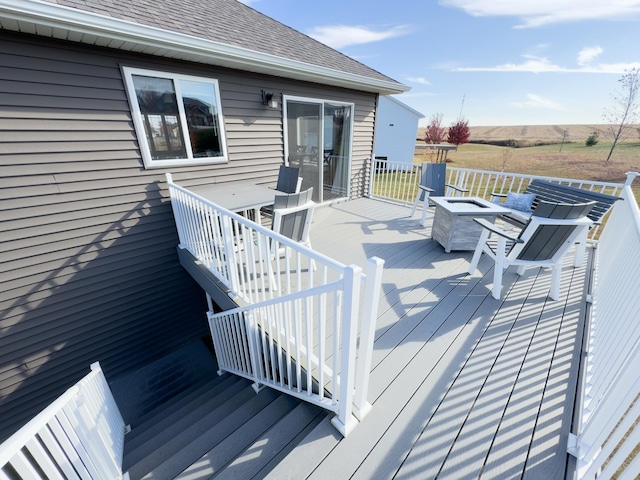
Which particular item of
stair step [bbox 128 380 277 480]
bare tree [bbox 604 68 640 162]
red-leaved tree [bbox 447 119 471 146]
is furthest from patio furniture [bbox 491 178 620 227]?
red-leaved tree [bbox 447 119 471 146]

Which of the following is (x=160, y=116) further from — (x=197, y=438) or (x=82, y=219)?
(x=197, y=438)

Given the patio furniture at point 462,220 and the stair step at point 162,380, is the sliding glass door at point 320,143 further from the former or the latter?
the stair step at point 162,380

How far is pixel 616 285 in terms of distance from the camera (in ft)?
6.17

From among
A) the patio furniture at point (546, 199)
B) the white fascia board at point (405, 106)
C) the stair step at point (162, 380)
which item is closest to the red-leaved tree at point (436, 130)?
the white fascia board at point (405, 106)

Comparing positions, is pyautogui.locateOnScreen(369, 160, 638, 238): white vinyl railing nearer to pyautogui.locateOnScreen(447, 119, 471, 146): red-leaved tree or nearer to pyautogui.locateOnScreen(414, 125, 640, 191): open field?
pyautogui.locateOnScreen(414, 125, 640, 191): open field

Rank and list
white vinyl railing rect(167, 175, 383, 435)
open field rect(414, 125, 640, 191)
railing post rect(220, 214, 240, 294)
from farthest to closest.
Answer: open field rect(414, 125, 640, 191), railing post rect(220, 214, 240, 294), white vinyl railing rect(167, 175, 383, 435)

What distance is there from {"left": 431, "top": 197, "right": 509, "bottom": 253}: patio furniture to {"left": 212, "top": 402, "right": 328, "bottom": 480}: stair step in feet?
8.84

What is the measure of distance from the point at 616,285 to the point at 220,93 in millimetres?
4676

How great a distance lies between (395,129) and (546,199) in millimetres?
14592

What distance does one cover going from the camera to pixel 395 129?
16.7 metres

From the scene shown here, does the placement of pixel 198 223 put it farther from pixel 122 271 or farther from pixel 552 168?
pixel 552 168

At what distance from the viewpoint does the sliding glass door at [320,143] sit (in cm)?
489

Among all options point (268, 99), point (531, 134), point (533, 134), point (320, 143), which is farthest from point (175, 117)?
point (531, 134)

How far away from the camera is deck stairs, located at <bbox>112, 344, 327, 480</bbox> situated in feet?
5.03
